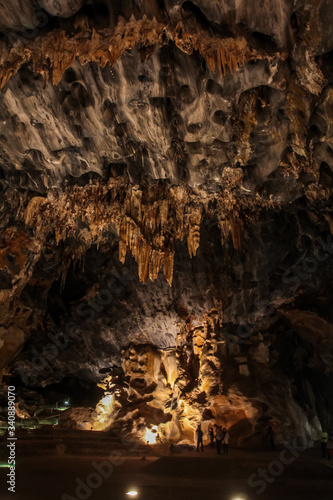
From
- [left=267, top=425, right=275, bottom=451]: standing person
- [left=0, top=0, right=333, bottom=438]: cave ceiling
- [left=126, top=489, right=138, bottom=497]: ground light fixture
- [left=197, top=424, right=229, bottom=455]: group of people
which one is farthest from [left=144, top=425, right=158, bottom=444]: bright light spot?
[left=126, top=489, right=138, bottom=497]: ground light fixture

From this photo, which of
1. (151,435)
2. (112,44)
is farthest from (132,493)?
(151,435)

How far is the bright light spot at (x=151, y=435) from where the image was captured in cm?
1258

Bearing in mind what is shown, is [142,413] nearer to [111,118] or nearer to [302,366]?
[302,366]

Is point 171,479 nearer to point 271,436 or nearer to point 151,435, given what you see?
point 271,436

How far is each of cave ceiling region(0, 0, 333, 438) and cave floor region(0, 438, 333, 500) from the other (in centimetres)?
420

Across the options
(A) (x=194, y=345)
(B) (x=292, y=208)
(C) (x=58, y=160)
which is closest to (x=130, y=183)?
(C) (x=58, y=160)

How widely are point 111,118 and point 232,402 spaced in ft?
32.3

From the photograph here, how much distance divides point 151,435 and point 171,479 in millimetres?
6328

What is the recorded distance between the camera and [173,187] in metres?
8.37

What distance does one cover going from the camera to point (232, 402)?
12.1 metres

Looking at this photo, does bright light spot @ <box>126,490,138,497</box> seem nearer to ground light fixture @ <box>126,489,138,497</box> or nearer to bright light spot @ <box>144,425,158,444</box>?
ground light fixture @ <box>126,489,138,497</box>

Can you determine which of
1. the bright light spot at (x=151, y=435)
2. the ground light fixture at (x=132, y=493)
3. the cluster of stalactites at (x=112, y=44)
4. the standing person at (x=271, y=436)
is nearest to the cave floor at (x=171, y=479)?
the ground light fixture at (x=132, y=493)

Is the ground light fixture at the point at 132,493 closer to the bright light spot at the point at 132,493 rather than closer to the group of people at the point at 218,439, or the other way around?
the bright light spot at the point at 132,493

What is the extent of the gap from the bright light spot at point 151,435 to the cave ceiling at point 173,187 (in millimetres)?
696
